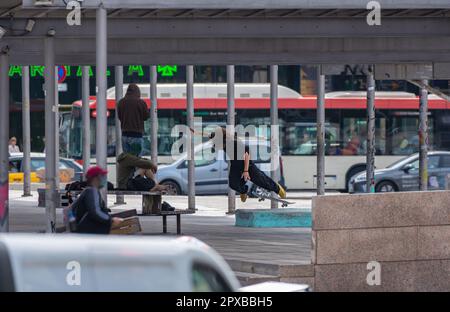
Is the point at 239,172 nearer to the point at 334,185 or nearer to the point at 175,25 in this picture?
the point at 175,25

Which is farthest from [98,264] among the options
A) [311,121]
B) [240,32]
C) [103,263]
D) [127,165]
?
[311,121]

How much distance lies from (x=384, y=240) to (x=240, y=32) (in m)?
6.47

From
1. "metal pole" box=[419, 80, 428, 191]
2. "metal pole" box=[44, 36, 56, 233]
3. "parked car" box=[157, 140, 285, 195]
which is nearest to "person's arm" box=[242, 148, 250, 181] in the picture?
"metal pole" box=[44, 36, 56, 233]

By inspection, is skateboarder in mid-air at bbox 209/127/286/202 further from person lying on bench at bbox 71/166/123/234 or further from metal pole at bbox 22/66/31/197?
metal pole at bbox 22/66/31/197

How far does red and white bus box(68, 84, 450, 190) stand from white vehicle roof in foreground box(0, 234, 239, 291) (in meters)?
32.9

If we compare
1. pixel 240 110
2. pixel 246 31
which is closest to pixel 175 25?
pixel 246 31

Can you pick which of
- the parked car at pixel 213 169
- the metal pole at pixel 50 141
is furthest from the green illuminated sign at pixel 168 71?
the metal pole at pixel 50 141

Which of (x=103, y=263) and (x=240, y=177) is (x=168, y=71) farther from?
(x=103, y=263)

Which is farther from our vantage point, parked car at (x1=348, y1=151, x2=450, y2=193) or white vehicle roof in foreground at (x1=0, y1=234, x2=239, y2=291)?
parked car at (x1=348, y1=151, x2=450, y2=193)

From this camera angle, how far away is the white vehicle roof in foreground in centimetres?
663

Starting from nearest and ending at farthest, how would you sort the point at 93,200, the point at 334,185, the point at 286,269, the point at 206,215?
the point at 93,200 < the point at 286,269 < the point at 206,215 < the point at 334,185

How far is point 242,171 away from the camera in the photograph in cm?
2114
